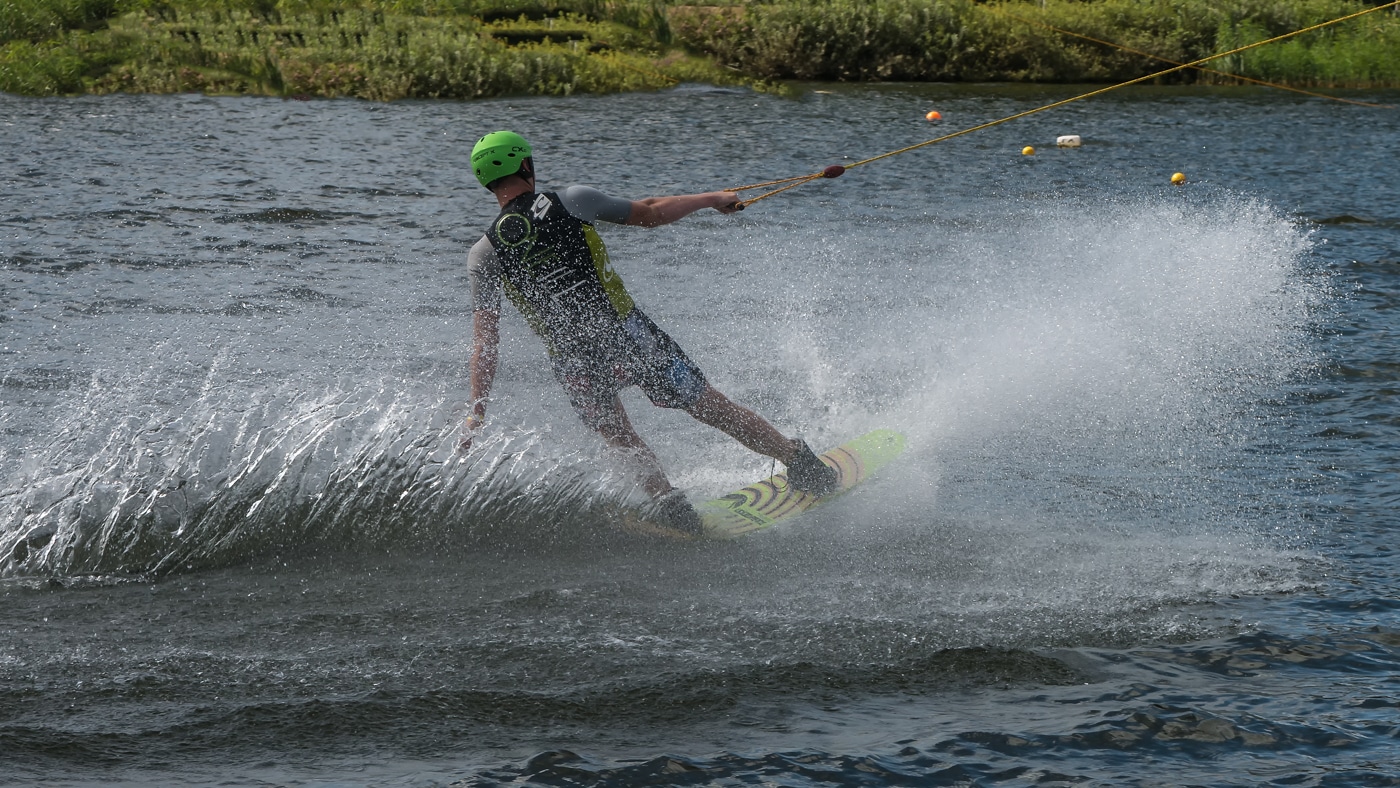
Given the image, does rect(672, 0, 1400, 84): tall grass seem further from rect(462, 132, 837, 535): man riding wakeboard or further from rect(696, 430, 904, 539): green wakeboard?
rect(462, 132, 837, 535): man riding wakeboard

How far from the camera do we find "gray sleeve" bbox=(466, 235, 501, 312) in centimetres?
636

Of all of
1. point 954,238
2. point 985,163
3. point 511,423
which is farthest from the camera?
point 985,163

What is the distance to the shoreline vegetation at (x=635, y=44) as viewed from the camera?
30078 millimetres

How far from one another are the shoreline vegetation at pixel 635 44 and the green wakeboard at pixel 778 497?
23.6 m

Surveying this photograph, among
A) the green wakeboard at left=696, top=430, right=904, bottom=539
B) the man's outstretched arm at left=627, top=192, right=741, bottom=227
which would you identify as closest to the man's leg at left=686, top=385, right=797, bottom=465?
the green wakeboard at left=696, top=430, right=904, bottom=539

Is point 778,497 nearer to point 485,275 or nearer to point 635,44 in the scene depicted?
point 485,275

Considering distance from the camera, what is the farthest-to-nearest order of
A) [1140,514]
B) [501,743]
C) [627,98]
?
[627,98]
[1140,514]
[501,743]

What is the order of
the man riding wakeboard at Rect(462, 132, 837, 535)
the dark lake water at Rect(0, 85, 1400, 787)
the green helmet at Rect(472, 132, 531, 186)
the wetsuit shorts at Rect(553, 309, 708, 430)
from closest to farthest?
the dark lake water at Rect(0, 85, 1400, 787)
the green helmet at Rect(472, 132, 531, 186)
the man riding wakeboard at Rect(462, 132, 837, 535)
the wetsuit shorts at Rect(553, 309, 708, 430)

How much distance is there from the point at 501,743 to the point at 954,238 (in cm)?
1153

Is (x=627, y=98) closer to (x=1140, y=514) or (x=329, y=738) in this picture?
(x=1140, y=514)

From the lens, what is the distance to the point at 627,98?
1166 inches

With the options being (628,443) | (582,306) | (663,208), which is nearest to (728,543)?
(628,443)

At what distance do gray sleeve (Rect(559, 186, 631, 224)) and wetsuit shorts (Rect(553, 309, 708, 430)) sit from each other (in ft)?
1.73

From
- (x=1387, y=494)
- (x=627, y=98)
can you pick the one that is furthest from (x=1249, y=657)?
(x=627, y=98)
